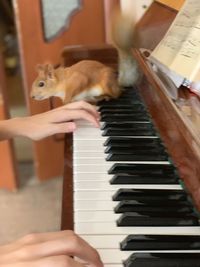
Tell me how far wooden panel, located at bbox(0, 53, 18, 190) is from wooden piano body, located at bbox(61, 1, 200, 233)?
0.72 m

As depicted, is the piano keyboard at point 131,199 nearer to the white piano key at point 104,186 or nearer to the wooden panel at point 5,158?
the white piano key at point 104,186

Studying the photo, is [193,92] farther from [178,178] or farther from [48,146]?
[48,146]

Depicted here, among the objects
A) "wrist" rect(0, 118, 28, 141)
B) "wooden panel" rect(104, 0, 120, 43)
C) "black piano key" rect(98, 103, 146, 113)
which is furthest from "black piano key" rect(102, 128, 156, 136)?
"wooden panel" rect(104, 0, 120, 43)

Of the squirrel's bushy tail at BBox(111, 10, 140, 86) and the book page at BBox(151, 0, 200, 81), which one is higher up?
the book page at BBox(151, 0, 200, 81)

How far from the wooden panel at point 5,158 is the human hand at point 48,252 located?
152 cm

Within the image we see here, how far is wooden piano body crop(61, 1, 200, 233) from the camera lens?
2.49 ft

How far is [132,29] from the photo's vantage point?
1.32m

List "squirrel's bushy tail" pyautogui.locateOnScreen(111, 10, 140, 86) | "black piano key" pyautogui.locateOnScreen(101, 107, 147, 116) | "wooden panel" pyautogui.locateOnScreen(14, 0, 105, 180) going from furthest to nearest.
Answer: "wooden panel" pyautogui.locateOnScreen(14, 0, 105, 180)
"squirrel's bushy tail" pyautogui.locateOnScreen(111, 10, 140, 86)
"black piano key" pyautogui.locateOnScreen(101, 107, 147, 116)

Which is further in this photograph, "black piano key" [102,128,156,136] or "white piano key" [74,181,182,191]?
"black piano key" [102,128,156,136]

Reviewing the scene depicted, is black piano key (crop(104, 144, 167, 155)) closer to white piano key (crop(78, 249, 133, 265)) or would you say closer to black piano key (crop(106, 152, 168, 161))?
black piano key (crop(106, 152, 168, 161))

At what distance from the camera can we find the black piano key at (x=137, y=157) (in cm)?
95

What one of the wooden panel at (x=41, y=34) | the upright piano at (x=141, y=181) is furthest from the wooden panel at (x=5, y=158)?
the upright piano at (x=141, y=181)

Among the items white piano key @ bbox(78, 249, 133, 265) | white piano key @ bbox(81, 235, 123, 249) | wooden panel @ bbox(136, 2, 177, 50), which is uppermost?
wooden panel @ bbox(136, 2, 177, 50)

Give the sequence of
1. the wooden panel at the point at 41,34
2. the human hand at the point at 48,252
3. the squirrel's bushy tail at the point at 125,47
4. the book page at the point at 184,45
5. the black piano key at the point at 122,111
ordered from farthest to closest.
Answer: the wooden panel at the point at 41,34, the squirrel's bushy tail at the point at 125,47, the black piano key at the point at 122,111, the book page at the point at 184,45, the human hand at the point at 48,252
